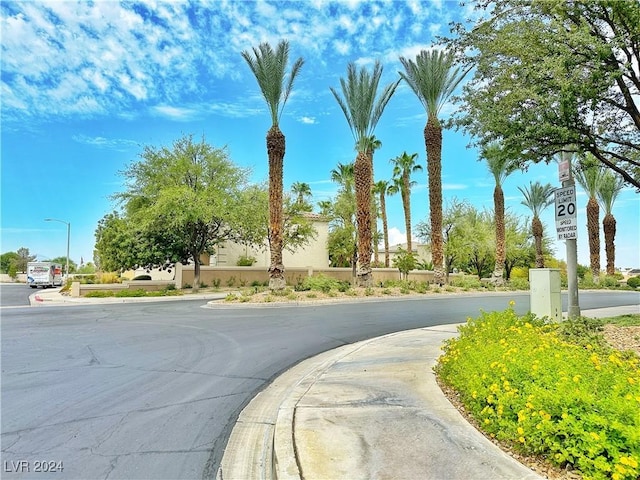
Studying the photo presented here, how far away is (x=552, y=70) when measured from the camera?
829cm

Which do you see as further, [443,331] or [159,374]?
[443,331]

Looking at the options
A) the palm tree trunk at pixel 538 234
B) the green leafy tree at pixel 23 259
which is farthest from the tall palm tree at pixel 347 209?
the green leafy tree at pixel 23 259

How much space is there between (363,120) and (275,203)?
8.45 m

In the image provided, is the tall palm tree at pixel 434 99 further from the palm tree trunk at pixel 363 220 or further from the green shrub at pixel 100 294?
the green shrub at pixel 100 294

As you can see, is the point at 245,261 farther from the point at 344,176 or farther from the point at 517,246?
the point at 517,246

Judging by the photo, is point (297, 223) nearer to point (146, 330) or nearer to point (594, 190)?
point (146, 330)

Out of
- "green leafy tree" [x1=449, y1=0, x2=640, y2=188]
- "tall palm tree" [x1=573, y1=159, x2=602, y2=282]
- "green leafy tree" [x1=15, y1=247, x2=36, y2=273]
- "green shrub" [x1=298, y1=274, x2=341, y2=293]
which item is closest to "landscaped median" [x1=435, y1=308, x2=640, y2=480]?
"green leafy tree" [x1=449, y1=0, x2=640, y2=188]

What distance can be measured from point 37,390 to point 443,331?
Answer: 30.5ft

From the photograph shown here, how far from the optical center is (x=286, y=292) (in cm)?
2261

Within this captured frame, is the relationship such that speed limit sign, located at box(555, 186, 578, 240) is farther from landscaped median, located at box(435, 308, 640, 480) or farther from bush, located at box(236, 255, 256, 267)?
bush, located at box(236, 255, 256, 267)

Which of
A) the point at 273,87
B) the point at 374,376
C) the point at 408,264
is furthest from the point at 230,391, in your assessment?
the point at 408,264

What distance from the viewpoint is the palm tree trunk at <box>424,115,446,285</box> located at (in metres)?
29.7

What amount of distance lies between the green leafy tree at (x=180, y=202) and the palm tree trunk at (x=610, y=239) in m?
38.5

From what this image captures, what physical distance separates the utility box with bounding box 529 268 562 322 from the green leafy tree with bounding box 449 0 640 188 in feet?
10.1
